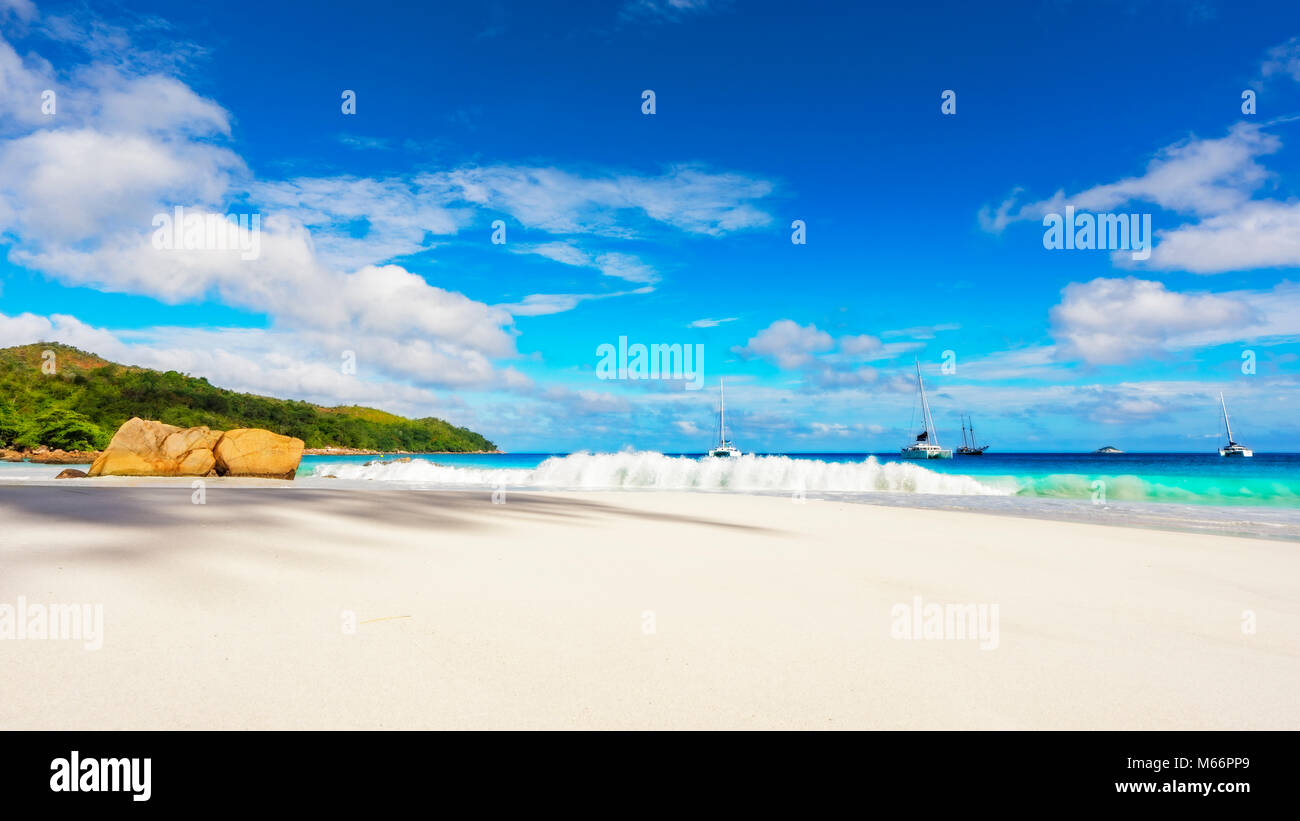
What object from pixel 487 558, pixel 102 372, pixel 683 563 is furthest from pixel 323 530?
pixel 102 372

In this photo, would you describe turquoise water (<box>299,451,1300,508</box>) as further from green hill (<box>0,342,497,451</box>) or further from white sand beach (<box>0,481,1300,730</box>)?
green hill (<box>0,342,497,451</box>)

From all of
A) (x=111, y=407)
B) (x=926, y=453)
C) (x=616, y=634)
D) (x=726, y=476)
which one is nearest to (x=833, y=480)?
(x=726, y=476)

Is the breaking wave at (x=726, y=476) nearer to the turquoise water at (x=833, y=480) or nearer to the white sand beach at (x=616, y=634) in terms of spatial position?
the turquoise water at (x=833, y=480)

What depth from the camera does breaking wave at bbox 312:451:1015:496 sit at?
29.8 meters

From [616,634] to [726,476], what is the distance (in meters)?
28.6

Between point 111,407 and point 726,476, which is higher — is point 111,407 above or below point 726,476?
above

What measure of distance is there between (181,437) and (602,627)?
32.9 meters

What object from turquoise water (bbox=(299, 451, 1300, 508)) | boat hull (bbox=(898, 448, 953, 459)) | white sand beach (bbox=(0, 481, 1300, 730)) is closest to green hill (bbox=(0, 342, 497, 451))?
turquoise water (bbox=(299, 451, 1300, 508))

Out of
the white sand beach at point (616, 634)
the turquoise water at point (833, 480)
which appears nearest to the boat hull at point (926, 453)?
the turquoise water at point (833, 480)

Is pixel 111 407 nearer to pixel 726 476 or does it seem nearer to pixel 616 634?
pixel 726 476

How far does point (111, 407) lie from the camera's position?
7325cm

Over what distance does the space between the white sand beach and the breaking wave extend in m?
19.9

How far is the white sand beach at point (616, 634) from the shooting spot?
3455 mm
